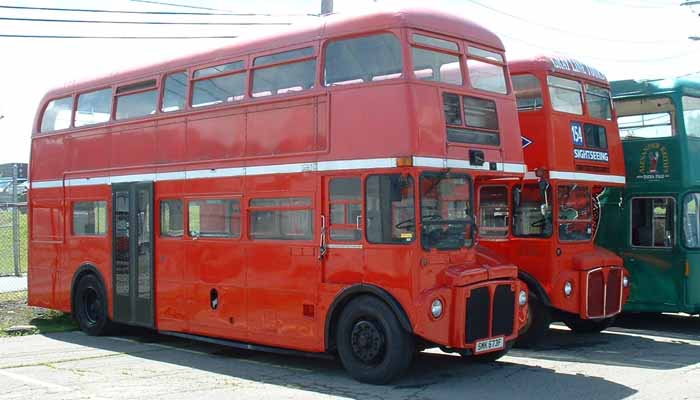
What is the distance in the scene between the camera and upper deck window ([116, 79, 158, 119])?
1228 centimetres

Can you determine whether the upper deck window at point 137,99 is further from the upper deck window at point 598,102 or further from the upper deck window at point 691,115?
the upper deck window at point 691,115

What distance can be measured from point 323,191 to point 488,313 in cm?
233

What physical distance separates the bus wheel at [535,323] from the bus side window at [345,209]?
3584mm

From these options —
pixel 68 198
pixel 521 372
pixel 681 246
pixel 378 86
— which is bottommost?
pixel 521 372

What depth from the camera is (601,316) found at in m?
12.0

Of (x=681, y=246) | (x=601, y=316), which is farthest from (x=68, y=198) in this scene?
(x=681, y=246)

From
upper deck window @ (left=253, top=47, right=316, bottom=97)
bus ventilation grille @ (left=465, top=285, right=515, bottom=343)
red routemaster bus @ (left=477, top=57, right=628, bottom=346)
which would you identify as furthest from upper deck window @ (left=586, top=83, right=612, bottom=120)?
upper deck window @ (left=253, top=47, right=316, bottom=97)

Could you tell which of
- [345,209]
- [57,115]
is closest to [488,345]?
[345,209]

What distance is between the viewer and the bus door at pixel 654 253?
1323cm

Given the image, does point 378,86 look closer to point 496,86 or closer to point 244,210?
point 496,86

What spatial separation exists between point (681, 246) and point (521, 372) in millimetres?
4791

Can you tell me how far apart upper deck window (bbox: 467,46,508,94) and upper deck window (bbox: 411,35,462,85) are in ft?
0.71

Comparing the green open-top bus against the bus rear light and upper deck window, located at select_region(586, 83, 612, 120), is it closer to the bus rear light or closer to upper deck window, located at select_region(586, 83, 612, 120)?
upper deck window, located at select_region(586, 83, 612, 120)

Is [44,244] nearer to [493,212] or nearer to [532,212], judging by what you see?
[493,212]
